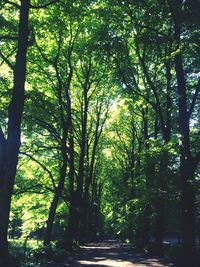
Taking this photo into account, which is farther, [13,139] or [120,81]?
[120,81]

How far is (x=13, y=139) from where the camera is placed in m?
11.0

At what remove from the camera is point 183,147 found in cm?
1653

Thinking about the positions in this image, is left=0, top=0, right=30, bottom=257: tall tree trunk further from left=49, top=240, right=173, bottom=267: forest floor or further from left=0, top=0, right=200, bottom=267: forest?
left=49, top=240, right=173, bottom=267: forest floor

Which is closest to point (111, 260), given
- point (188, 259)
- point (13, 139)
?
point (188, 259)

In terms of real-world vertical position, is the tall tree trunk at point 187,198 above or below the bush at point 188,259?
above

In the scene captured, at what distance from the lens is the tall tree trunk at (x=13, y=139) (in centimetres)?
1074

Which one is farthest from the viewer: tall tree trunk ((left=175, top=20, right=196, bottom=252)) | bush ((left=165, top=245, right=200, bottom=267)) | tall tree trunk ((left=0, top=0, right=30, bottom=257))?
tall tree trunk ((left=175, top=20, right=196, bottom=252))

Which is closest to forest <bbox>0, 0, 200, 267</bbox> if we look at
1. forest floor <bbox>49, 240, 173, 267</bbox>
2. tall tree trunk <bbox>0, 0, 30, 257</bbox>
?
tall tree trunk <bbox>0, 0, 30, 257</bbox>

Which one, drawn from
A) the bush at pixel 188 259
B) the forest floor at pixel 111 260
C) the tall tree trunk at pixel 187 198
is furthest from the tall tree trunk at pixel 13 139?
the bush at pixel 188 259

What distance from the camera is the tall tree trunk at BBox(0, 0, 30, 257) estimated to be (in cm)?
1074

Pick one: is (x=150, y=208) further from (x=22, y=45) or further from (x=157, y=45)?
(x=22, y=45)

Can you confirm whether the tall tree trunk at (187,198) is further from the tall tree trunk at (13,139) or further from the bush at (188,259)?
the tall tree trunk at (13,139)

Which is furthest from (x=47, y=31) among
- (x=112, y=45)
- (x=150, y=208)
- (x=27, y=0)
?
(x=150, y=208)

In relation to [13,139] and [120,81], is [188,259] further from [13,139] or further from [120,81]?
[120,81]
